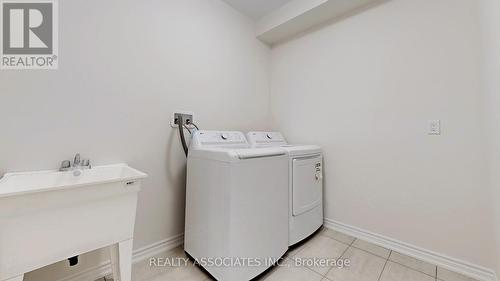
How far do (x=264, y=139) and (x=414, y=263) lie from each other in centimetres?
149

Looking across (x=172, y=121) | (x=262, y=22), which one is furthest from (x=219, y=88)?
(x=262, y=22)

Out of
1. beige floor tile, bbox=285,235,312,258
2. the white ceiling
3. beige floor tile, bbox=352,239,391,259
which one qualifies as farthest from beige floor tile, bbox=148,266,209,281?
the white ceiling

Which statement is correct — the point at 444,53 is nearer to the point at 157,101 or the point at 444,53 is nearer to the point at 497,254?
the point at 497,254

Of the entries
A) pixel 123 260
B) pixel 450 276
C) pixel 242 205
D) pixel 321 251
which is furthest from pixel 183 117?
pixel 450 276

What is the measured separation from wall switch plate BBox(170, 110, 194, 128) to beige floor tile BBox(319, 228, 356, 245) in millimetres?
1616

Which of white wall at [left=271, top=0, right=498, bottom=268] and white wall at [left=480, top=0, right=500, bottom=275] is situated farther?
white wall at [left=271, top=0, right=498, bottom=268]

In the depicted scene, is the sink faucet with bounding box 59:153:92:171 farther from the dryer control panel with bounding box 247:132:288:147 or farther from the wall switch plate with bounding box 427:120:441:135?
the wall switch plate with bounding box 427:120:441:135

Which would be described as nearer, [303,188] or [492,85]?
[492,85]

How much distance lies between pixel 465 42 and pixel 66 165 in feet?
8.67

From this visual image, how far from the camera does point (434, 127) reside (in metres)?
1.42

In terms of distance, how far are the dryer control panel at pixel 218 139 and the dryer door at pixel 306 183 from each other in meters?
0.53

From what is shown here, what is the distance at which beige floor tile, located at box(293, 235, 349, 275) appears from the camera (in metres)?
Answer: 1.38

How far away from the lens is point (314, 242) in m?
1.69

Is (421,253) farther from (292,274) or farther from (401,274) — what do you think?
(292,274)
